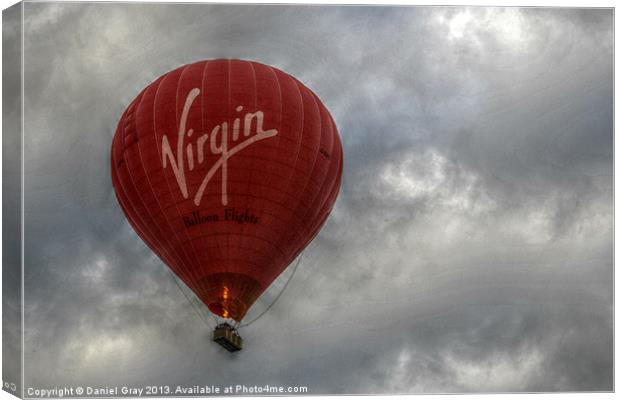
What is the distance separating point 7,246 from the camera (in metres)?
33.0

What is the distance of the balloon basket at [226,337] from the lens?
38.5 meters

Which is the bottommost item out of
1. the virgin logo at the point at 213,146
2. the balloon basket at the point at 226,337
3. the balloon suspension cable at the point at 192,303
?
the balloon basket at the point at 226,337

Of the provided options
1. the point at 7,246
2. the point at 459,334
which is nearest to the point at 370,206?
the point at 459,334

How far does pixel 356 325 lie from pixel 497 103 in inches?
288

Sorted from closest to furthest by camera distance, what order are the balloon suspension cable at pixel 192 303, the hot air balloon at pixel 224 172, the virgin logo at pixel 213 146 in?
the virgin logo at pixel 213 146, the hot air balloon at pixel 224 172, the balloon suspension cable at pixel 192 303

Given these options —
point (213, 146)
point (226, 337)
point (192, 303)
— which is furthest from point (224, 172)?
point (192, 303)

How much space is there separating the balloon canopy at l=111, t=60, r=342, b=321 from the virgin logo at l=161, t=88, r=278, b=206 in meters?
0.03

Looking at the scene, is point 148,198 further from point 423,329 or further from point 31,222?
point 423,329

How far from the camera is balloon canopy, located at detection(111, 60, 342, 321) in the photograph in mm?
37188

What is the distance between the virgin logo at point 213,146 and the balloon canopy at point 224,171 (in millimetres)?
25

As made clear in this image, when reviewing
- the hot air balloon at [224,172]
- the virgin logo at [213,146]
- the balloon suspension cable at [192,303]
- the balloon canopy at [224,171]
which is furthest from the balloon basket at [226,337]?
the virgin logo at [213,146]

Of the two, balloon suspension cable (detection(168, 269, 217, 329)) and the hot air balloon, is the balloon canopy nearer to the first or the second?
the hot air balloon

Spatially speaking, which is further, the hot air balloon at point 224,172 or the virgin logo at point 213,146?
the hot air balloon at point 224,172

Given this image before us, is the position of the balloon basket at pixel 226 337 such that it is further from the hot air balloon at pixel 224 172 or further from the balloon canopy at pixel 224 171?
the balloon canopy at pixel 224 171
